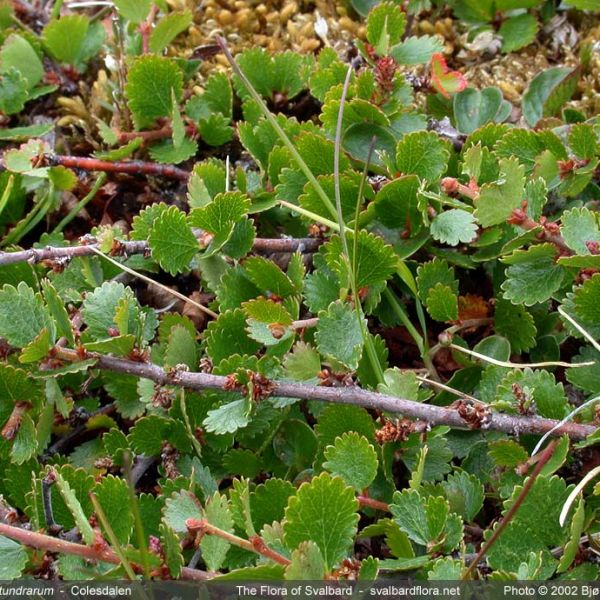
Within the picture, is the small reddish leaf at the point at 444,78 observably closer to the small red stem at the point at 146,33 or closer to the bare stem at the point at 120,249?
the bare stem at the point at 120,249

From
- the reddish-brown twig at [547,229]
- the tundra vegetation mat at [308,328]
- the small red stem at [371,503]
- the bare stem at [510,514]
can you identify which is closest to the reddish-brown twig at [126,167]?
the tundra vegetation mat at [308,328]

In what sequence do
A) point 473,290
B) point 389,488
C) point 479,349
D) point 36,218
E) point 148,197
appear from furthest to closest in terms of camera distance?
1. point 148,197
2. point 36,218
3. point 473,290
4. point 479,349
5. point 389,488

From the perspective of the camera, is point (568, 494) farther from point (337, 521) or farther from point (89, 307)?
point (89, 307)

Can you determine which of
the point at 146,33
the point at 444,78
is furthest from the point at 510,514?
the point at 146,33

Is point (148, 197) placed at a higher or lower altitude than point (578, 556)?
higher

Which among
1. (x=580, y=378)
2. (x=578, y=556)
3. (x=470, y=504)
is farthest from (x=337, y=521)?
(x=580, y=378)

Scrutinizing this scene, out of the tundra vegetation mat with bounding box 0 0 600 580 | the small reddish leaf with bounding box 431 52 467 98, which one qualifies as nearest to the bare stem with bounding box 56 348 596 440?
the tundra vegetation mat with bounding box 0 0 600 580
